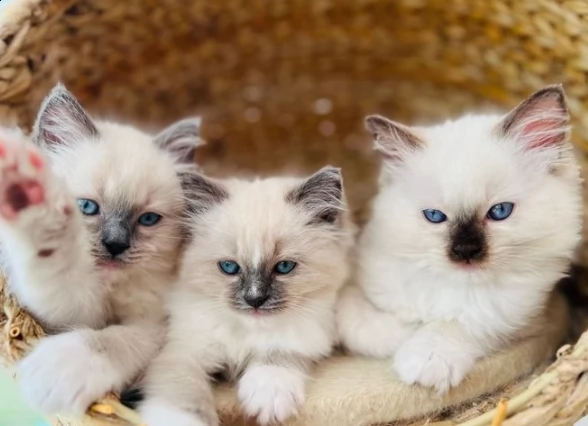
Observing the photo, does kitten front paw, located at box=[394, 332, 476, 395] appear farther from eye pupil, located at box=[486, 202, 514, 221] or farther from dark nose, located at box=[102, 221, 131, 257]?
dark nose, located at box=[102, 221, 131, 257]

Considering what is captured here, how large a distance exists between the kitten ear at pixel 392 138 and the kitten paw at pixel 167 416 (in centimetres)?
72

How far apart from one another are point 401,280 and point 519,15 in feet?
2.66

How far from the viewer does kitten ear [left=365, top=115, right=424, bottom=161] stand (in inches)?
60.2

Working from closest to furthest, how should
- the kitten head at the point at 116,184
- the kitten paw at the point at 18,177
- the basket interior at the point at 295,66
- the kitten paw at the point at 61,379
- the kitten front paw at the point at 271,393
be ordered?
the kitten paw at the point at 18,177, the kitten paw at the point at 61,379, the kitten front paw at the point at 271,393, the kitten head at the point at 116,184, the basket interior at the point at 295,66

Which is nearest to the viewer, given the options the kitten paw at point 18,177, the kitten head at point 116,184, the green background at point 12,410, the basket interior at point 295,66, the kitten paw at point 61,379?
the kitten paw at point 18,177

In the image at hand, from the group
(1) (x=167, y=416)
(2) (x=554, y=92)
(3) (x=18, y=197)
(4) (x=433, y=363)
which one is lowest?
(1) (x=167, y=416)

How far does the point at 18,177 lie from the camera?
3.58 ft

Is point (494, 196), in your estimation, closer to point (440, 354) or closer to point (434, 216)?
point (434, 216)

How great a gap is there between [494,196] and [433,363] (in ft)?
1.22

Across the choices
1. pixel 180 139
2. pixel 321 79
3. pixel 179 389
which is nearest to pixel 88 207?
pixel 180 139

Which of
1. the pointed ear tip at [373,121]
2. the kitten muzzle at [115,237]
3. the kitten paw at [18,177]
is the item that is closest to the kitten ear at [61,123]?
the kitten muzzle at [115,237]

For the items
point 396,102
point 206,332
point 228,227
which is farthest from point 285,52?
point 206,332

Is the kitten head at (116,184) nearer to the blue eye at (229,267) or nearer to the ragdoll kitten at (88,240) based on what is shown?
the ragdoll kitten at (88,240)

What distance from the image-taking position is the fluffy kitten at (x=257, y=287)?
144 centimetres
